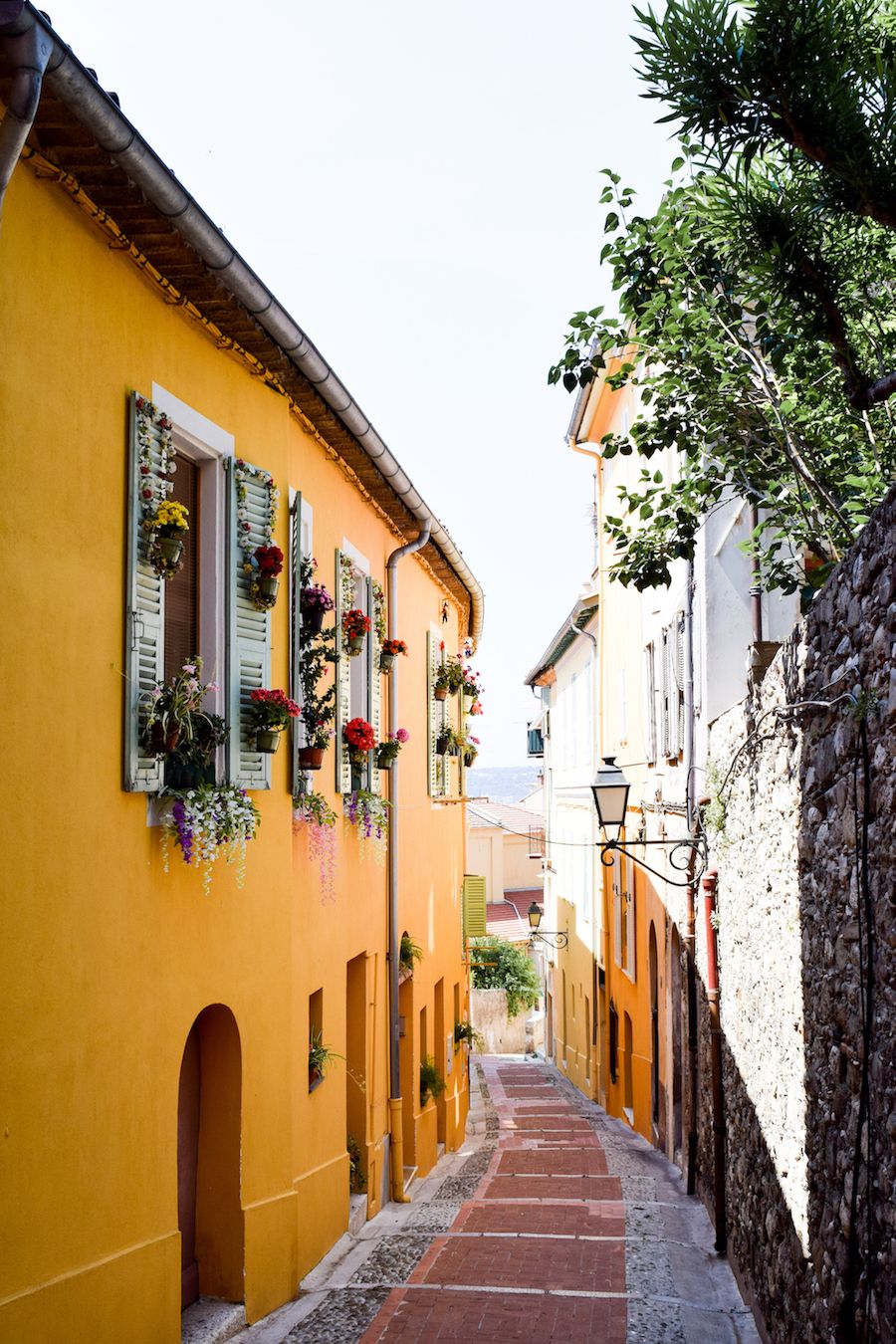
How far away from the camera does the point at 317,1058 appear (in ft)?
29.9

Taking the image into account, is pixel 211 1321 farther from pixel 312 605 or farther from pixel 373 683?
pixel 373 683

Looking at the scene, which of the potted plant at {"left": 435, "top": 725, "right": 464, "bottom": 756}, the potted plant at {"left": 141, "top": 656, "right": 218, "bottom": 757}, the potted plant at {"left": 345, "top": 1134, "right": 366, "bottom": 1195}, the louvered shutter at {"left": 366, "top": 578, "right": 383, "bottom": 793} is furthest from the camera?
the potted plant at {"left": 435, "top": 725, "right": 464, "bottom": 756}

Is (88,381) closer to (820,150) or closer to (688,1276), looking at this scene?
(820,150)

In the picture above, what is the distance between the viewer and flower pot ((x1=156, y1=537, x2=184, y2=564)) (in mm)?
6121

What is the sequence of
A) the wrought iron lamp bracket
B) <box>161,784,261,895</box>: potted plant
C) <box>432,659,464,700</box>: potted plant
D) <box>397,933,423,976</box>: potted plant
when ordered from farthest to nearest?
<box>432,659,464,700</box>: potted plant
<box>397,933,423,976</box>: potted plant
the wrought iron lamp bracket
<box>161,784,261,895</box>: potted plant

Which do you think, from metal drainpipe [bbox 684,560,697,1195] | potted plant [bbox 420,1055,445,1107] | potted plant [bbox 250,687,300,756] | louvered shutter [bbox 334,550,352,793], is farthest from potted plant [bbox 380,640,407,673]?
potted plant [bbox 420,1055,445,1107]

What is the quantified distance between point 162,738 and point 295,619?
2.44 meters

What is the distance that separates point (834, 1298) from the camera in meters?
4.74

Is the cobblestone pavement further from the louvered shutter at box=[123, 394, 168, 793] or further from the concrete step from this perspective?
the louvered shutter at box=[123, 394, 168, 793]

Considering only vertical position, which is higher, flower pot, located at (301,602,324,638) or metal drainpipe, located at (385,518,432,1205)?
flower pot, located at (301,602,324,638)

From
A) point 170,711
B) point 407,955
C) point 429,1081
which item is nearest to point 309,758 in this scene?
point 170,711

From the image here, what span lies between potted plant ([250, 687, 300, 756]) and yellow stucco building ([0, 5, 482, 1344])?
9cm

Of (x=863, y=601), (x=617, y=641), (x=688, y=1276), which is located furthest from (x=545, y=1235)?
(x=617, y=641)

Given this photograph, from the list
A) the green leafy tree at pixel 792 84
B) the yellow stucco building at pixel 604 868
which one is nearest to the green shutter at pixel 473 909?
the yellow stucco building at pixel 604 868
